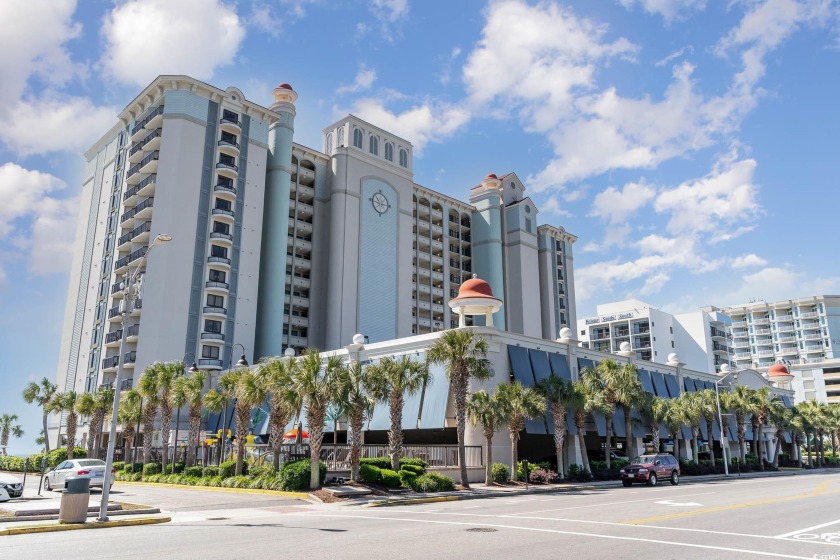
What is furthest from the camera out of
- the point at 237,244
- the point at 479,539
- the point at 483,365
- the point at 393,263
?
the point at 393,263

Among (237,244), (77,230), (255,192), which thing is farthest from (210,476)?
(77,230)

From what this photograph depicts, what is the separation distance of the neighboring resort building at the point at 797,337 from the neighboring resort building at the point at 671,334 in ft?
70.3

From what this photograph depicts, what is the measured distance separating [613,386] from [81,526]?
3614cm

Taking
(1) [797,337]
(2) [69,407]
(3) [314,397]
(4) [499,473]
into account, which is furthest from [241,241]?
(1) [797,337]

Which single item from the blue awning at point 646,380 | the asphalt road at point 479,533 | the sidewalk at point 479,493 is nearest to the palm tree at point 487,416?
the sidewalk at point 479,493

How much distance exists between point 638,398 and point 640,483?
887 centimetres

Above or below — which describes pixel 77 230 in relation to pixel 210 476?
above

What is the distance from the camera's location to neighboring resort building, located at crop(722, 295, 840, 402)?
138 metres

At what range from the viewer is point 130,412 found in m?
48.7

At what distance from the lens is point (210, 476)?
37.2 metres

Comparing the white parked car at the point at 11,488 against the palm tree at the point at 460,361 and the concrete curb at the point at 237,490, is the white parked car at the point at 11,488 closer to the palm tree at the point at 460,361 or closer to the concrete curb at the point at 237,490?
the concrete curb at the point at 237,490

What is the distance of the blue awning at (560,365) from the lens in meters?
47.1

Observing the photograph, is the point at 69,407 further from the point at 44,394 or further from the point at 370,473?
the point at 370,473

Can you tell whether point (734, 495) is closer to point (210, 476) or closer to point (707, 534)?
point (707, 534)
